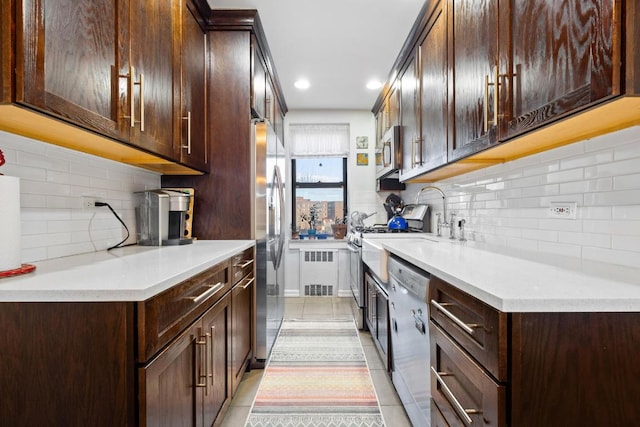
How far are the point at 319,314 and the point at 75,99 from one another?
10.2 ft

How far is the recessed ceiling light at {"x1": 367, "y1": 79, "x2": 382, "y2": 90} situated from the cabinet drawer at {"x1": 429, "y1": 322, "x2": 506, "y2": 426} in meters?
2.94

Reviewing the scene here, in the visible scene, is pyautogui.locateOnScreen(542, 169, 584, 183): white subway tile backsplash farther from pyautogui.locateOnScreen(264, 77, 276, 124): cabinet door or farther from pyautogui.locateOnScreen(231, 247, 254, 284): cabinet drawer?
pyautogui.locateOnScreen(264, 77, 276, 124): cabinet door

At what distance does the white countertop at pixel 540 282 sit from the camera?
0.80 m

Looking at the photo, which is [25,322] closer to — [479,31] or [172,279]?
[172,279]

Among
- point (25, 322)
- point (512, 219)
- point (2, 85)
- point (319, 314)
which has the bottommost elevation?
point (319, 314)

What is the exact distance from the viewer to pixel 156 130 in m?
1.62

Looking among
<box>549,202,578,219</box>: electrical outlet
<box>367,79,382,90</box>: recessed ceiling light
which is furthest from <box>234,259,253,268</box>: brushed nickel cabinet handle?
<box>367,79,382,90</box>: recessed ceiling light

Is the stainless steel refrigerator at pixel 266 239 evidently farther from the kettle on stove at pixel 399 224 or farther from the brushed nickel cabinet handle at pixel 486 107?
the brushed nickel cabinet handle at pixel 486 107

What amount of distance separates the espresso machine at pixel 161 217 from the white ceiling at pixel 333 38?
1373 millimetres

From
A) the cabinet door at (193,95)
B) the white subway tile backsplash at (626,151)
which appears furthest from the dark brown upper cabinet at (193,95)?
the white subway tile backsplash at (626,151)

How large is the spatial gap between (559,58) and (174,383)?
1.61 m

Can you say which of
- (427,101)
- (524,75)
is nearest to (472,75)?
(524,75)

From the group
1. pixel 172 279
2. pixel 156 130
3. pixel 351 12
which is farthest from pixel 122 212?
pixel 351 12

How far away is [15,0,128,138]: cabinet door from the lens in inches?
35.5
